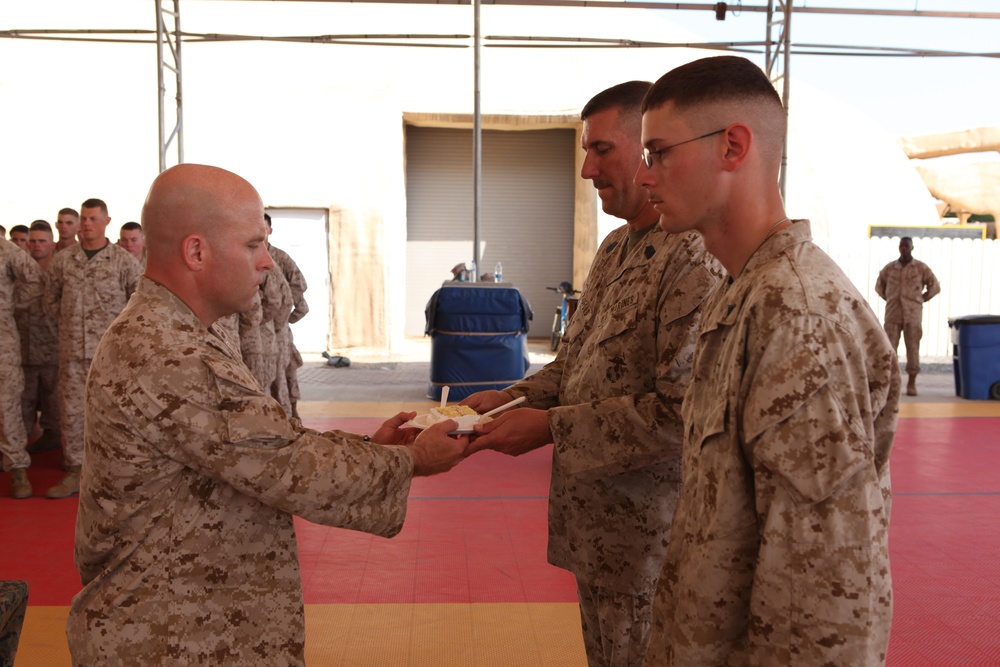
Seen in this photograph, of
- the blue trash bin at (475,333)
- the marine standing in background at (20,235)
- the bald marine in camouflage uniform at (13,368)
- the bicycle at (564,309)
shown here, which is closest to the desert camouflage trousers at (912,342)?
the bicycle at (564,309)

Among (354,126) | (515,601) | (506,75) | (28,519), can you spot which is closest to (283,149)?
(354,126)

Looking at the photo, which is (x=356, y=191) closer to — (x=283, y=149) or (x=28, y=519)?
(x=283, y=149)

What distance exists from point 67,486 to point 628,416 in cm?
500

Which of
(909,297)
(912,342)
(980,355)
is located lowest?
(980,355)

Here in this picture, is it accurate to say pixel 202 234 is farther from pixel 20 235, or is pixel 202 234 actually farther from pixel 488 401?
→ pixel 20 235

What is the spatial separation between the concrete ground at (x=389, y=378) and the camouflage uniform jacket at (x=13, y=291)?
388 centimetres

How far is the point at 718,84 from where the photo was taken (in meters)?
1.49

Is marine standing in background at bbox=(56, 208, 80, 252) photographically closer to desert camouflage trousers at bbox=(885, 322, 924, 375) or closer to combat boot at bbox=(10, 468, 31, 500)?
combat boot at bbox=(10, 468, 31, 500)

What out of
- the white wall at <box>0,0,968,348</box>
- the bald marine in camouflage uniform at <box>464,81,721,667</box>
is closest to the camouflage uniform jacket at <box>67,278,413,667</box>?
the bald marine in camouflage uniform at <box>464,81,721,667</box>

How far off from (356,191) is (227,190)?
46.0ft

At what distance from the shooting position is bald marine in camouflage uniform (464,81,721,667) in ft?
6.63

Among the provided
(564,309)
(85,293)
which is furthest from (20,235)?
(564,309)

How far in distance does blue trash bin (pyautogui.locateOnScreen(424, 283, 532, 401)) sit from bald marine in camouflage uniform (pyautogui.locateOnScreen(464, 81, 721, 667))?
22.8 feet

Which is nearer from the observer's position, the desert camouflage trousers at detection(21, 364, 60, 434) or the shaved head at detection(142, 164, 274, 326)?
the shaved head at detection(142, 164, 274, 326)
